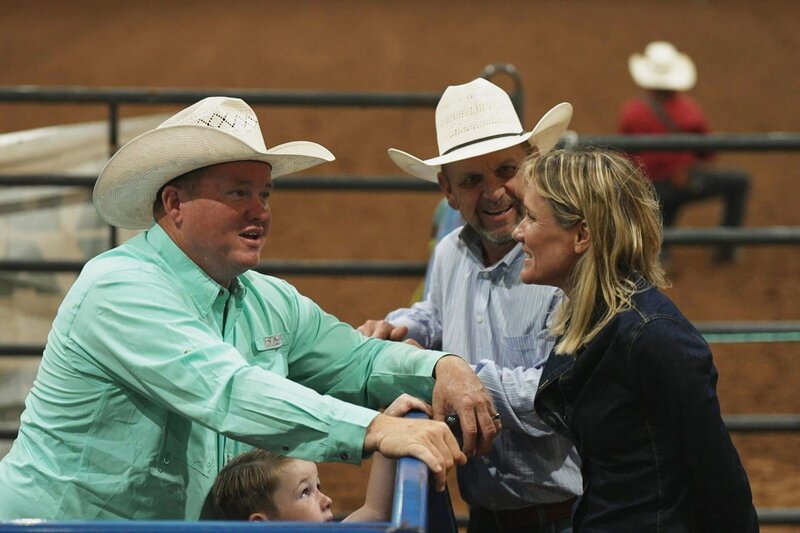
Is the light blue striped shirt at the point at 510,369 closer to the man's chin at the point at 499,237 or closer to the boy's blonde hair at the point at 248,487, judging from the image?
the man's chin at the point at 499,237

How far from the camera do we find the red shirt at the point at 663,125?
1078cm

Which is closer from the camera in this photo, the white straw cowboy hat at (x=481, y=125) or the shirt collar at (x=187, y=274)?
the shirt collar at (x=187, y=274)

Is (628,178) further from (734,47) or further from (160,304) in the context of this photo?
(734,47)

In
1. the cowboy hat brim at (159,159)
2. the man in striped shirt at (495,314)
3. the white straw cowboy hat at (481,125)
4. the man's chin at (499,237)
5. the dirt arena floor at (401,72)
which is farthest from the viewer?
the dirt arena floor at (401,72)

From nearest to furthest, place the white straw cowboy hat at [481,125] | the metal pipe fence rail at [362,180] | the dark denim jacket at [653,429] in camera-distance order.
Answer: the dark denim jacket at [653,429] → the white straw cowboy hat at [481,125] → the metal pipe fence rail at [362,180]

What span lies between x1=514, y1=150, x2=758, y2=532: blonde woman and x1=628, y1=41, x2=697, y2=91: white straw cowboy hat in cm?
851

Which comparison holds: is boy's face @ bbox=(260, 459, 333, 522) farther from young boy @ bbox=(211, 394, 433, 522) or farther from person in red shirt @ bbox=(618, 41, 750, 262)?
person in red shirt @ bbox=(618, 41, 750, 262)

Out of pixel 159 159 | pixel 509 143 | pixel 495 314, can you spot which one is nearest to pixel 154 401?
pixel 159 159

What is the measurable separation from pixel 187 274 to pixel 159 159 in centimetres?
30

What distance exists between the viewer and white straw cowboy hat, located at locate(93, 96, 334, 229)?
2928 millimetres

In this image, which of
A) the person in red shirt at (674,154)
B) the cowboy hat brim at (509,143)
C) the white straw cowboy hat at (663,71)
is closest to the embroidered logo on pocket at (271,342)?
the cowboy hat brim at (509,143)

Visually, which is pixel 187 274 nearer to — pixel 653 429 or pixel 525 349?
pixel 525 349

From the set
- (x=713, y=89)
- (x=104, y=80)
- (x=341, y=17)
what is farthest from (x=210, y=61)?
(x=713, y=89)

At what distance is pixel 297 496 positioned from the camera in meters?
2.83
